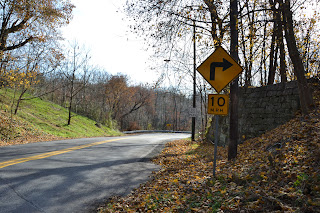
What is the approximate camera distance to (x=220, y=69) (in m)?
5.95

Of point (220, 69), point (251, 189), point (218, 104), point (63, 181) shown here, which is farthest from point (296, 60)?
point (63, 181)

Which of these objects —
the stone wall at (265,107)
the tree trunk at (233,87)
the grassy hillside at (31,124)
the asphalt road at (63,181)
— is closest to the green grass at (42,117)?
the grassy hillside at (31,124)

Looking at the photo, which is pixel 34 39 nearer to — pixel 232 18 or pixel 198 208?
pixel 232 18

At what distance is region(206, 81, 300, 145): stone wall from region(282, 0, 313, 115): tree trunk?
3.92ft

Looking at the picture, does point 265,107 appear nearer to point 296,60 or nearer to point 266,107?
point 266,107

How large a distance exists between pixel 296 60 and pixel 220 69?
451 centimetres

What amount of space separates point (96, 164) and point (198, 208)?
4.98m

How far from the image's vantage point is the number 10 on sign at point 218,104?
18.8 feet

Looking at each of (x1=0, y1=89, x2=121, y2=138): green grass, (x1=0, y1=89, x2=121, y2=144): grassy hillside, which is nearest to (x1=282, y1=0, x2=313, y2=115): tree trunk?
(x1=0, y1=89, x2=121, y2=144): grassy hillside

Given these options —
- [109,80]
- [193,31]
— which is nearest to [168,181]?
[193,31]

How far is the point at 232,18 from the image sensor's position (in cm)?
847

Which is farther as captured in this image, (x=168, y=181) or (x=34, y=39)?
(x=34, y=39)

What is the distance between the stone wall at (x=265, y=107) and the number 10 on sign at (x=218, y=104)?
617 cm

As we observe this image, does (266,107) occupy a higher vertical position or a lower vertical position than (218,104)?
higher
